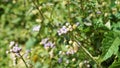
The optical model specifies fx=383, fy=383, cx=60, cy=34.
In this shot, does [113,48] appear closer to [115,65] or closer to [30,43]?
[115,65]

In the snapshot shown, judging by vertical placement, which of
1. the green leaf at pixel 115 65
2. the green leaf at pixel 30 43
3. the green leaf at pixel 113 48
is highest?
the green leaf at pixel 113 48

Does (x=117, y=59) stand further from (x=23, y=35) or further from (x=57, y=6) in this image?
(x=23, y=35)

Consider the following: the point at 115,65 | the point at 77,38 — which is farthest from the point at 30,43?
the point at 115,65

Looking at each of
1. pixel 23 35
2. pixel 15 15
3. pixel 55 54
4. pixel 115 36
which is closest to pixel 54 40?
pixel 55 54

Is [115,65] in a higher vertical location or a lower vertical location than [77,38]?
lower

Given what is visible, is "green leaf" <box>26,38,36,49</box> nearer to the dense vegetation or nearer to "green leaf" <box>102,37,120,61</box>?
the dense vegetation

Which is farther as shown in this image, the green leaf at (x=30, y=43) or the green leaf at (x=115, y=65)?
the green leaf at (x=30, y=43)

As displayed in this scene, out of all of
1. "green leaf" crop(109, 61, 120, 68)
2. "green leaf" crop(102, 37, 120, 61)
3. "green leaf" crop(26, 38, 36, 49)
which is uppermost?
"green leaf" crop(102, 37, 120, 61)

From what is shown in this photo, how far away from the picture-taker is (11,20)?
18.4 ft

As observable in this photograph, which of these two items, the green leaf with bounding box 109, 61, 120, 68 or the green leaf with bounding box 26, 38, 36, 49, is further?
the green leaf with bounding box 26, 38, 36, 49

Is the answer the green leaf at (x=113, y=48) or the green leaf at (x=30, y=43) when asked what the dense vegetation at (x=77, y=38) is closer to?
the green leaf at (x=113, y=48)

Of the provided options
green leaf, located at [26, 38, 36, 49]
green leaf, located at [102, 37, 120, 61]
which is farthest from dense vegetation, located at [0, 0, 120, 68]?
green leaf, located at [26, 38, 36, 49]

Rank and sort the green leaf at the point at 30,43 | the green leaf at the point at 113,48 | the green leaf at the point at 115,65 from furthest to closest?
the green leaf at the point at 30,43 < the green leaf at the point at 115,65 < the green leaf at the point at 113,48

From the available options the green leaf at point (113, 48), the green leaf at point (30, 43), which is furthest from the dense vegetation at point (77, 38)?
the green leaf at point (30, 43)
